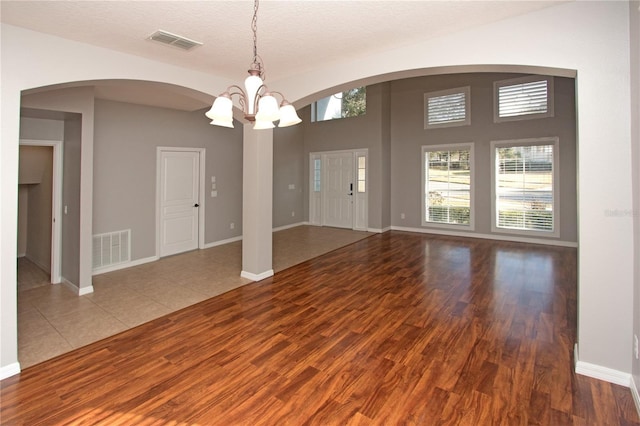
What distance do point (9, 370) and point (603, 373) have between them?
14.4ft

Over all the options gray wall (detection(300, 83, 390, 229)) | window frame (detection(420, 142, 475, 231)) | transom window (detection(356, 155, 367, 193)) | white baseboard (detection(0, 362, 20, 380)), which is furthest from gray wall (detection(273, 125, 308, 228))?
white baseboard (detection(0, 362, 20, 380))

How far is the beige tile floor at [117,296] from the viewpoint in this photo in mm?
3072

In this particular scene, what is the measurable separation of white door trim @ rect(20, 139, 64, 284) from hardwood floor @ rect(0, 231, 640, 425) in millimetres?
2350

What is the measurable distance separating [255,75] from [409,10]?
133 cm

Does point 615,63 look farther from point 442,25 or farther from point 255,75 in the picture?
point 255,75

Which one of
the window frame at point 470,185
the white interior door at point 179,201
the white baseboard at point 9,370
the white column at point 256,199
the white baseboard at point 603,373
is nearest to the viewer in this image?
the white baseboard at point 603,373

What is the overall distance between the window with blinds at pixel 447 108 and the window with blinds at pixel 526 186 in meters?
1.05

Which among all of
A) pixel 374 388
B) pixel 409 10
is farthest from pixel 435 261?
pixel 409 10

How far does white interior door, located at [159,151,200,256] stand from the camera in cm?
591

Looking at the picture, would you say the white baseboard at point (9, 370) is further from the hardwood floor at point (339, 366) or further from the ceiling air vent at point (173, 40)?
the ceiling air vent at point (173, 40)

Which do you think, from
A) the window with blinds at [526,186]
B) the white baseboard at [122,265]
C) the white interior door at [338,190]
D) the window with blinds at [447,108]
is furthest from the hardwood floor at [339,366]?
the white interior door at [338,190]

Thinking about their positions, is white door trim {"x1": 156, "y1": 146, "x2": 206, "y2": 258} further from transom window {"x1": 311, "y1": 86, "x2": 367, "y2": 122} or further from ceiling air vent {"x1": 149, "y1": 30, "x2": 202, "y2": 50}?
transom window {"x1": 311, "y1": 86, "x2": 367, "y2": 122}

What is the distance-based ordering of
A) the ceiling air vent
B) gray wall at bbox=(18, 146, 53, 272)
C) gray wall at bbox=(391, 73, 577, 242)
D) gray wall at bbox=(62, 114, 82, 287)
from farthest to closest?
gray wall at bbox=(391, 73, 577, 242)
gray wall at bbox=(18, 146, 53, 272)
gray wall at bbox=(62, 114, 82, 287)
the ceiling air vent

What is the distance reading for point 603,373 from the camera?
2.38m
